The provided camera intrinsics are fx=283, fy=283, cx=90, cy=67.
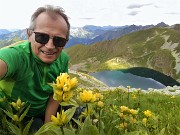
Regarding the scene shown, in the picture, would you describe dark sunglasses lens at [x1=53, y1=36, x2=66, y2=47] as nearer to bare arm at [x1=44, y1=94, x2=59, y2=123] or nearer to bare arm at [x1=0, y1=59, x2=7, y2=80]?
bare arm at [x1=0, y1=59, x2=7, y2=80]

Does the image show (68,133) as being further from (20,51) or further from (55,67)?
(55,67)

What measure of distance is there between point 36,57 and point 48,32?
48cm

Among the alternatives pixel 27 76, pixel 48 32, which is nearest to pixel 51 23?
pixel 48 32

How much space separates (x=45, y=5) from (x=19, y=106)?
1741 millimetres

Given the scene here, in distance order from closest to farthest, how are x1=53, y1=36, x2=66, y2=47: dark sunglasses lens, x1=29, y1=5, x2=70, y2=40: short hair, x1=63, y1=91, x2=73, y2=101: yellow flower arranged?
x1=63, y1=91, x2=73, y2=101: yellow flower, x1=53, y1=36, x2=66, y2=47: dark sunglasses lens, x1=29, y1=5, x2=70, y2=40: short hair

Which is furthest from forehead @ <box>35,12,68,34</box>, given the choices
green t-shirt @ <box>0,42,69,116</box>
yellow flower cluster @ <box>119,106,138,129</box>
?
yellow flower cluster @ <box>119,106,138,129</box>

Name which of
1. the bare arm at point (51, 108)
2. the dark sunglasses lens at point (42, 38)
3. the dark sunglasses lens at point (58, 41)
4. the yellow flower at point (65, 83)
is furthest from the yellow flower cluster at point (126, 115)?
the yellow flower at point (65, 83)

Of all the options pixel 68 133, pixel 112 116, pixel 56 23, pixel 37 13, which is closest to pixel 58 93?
pixel 68 133

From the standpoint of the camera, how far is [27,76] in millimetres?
4168

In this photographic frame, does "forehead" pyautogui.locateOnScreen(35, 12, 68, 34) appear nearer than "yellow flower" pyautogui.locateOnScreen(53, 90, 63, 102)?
No

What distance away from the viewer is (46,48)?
12.7 feet

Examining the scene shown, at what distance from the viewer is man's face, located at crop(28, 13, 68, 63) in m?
3.86

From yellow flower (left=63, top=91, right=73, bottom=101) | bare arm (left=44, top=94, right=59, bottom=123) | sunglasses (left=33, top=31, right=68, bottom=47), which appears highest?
sunglasses (left=33, top=31, right=68, bottom=47)

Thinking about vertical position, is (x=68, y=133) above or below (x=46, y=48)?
below
